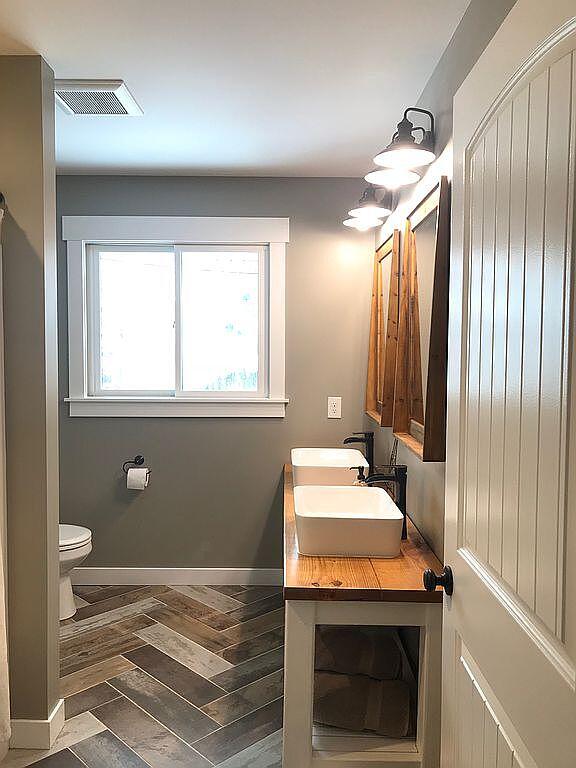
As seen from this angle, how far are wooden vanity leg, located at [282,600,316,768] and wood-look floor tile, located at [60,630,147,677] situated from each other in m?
1.45

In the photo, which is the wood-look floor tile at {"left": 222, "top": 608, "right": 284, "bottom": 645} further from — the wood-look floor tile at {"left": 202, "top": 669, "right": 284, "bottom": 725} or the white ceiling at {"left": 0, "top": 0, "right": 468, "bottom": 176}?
the white ceiling at {"left": 0, "top": 0, "right": 468, "bottom": 176}

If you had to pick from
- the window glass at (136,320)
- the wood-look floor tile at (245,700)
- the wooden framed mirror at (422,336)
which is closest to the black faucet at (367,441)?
the wooden framed mirror at (422,336)

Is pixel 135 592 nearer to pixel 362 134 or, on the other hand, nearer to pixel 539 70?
pixel 362 134

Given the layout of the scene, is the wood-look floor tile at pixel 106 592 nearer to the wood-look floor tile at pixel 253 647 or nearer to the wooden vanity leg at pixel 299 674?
the wood-look floor tile at pixel 253 647

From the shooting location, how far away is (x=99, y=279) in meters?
Result: 4.23

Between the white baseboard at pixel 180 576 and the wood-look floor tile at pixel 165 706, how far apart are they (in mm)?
1083

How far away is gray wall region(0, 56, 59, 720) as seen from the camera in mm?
2406

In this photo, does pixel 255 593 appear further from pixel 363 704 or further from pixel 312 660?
pixel 312 660

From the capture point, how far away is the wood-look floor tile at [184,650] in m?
3.16

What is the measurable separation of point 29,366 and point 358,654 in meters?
1.61

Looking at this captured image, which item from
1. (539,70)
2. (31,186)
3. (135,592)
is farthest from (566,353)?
(135,592)

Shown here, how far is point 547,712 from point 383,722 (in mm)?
1477

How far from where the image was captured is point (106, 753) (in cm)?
251

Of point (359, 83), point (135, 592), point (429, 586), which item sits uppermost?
point (359, 83)
